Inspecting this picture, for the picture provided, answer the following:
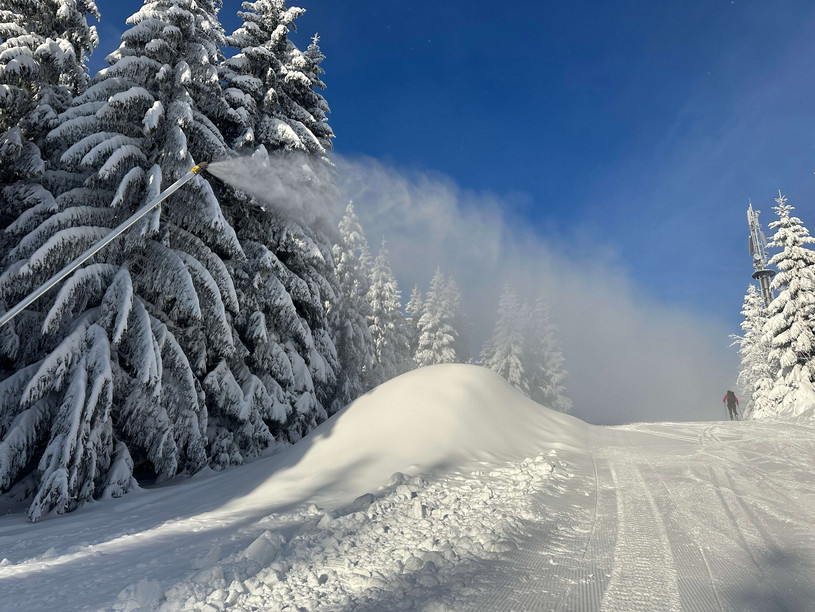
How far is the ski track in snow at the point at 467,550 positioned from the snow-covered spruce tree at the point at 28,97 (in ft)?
24.5

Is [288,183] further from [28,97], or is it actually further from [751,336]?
[751,336]

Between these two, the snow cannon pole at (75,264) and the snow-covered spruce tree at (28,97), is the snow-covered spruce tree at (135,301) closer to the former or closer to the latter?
the snow-covered spruce tree at (28,97)

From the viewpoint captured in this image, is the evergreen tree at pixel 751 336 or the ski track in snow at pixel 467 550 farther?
the evergreen tree at pixel 751 336

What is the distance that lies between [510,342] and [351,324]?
19.8 m

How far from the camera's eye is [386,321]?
32.3 meters

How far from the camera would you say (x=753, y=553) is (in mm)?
4551

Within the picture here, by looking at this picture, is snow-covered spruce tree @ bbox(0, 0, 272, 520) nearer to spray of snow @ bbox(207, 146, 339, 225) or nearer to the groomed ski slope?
spray of snow @ bbox(207, 146, 339, 225)

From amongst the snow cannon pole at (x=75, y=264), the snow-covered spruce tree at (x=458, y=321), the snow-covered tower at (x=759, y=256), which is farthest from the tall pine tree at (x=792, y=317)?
the snow cannon pole at (x=75, y=264)

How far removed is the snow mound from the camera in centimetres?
749

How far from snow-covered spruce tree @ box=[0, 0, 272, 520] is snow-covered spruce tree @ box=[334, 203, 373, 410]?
6648 mm

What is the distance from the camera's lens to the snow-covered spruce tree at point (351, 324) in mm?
19750

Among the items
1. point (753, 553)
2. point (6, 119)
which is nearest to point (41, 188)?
point (6, 119)

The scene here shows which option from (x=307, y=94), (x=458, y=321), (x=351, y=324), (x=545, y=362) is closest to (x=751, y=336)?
(x=545, y=362)

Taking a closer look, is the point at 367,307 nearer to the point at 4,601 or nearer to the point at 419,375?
the point at 419,375
